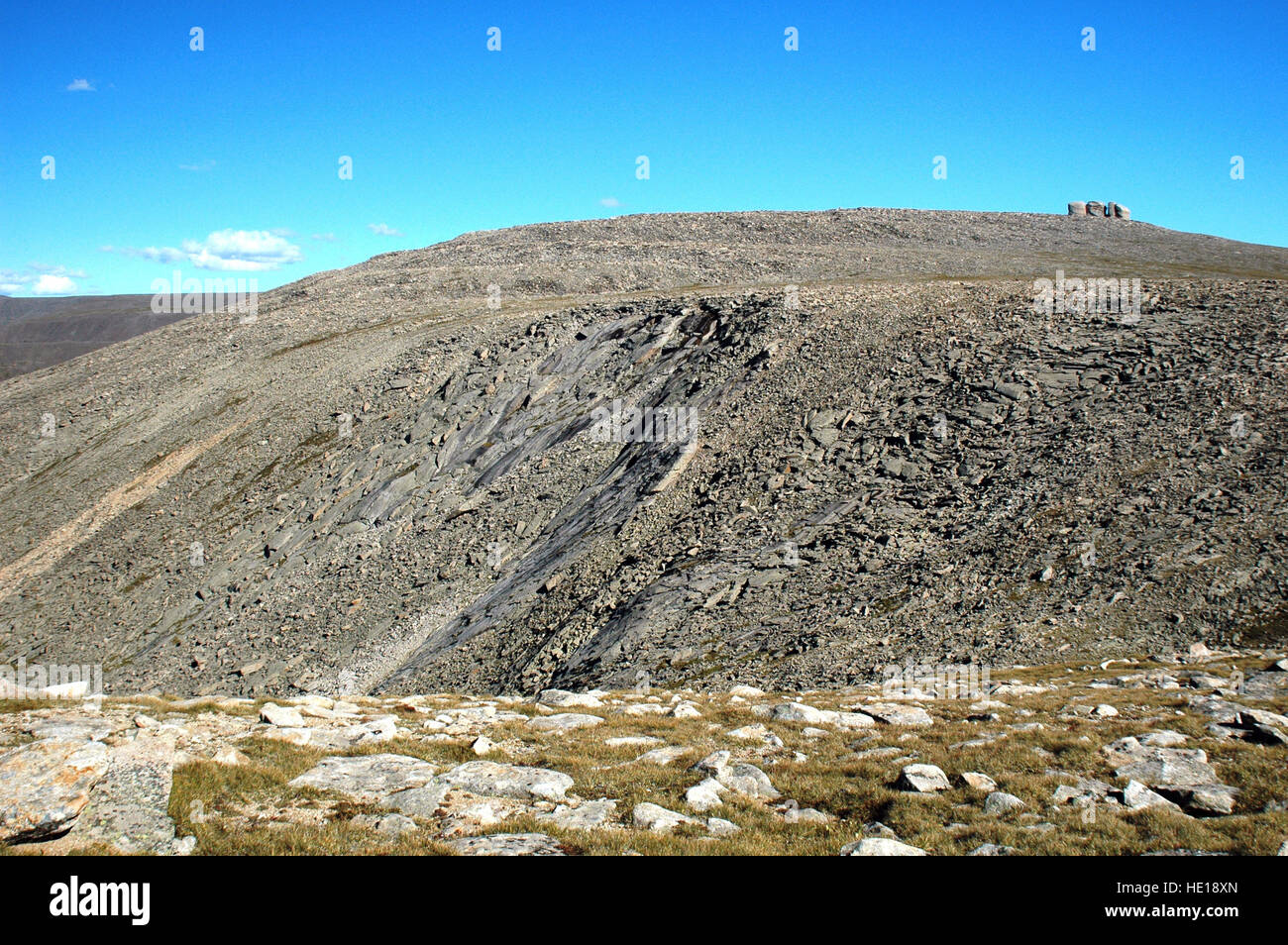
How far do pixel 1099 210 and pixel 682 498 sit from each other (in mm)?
82815

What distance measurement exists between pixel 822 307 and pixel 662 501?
15.8 meters

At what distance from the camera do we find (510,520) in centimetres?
3322

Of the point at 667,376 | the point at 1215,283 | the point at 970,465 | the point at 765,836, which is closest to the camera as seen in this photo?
the point at 765,836

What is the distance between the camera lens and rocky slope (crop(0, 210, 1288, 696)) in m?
22.1

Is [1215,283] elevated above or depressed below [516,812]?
above

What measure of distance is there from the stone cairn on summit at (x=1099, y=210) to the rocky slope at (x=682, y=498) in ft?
126

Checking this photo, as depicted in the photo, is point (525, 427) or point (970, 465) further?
point (525, 427)

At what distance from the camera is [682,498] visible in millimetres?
30141

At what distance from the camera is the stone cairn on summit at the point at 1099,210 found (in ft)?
284

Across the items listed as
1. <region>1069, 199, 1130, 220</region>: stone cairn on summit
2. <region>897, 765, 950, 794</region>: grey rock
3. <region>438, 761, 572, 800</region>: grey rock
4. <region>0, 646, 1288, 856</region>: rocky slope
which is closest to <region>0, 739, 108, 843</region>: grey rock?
<region>0, 646, 1288, 856</region>: rocky slope

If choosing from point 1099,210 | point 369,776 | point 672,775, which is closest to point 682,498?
point 672,775

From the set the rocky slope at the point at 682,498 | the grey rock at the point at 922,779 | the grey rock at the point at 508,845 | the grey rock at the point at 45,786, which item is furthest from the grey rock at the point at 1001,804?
the grey rock at the point at 45,786
